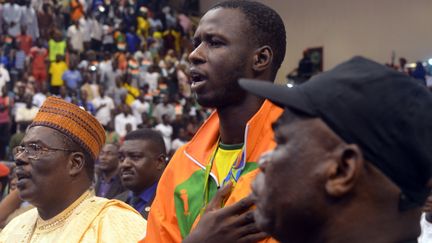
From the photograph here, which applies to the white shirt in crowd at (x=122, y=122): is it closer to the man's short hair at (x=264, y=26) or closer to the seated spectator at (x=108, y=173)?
the seated spectator at (x=108, y=173)

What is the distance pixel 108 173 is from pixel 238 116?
5120 millimetres

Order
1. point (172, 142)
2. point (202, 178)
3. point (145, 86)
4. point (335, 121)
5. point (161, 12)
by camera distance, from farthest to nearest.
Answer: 1. point (161, 12)
2. point (145, 86)
3. point (172, 142)
4. point (202, 178)
5. point (335, 121)

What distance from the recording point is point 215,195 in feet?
8.45

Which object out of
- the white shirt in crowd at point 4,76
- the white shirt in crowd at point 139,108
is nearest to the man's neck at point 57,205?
the white shirt in crowd at point 4,76

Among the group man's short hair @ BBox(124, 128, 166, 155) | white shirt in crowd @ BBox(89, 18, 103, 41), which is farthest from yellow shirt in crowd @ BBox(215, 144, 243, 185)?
white shirt in crowd @ BBox(89, 18, 103, 41)

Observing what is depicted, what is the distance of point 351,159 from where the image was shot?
5.56 ft

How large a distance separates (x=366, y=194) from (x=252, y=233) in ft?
2.48

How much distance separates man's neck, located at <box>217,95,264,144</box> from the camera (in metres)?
2.80

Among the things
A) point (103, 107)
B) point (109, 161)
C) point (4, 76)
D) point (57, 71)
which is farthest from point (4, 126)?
point (109, 161)

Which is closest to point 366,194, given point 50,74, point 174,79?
point 50,74

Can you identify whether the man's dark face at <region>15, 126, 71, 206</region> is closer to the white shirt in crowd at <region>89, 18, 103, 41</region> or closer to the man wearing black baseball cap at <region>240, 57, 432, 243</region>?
the man wearing black baseball cap at <region>240, 57, 432, 243</region>

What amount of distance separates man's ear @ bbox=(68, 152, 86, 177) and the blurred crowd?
10453 millimetres

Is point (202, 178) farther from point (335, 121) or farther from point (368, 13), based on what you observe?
point (368, 13)

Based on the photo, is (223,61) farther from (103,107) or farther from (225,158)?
(103,107)
